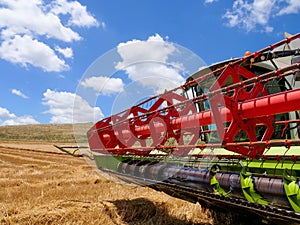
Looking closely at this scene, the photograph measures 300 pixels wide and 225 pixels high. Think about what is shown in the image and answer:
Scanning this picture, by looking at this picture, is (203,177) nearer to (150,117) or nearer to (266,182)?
(266,182)

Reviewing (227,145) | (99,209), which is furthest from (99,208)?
(227,145)

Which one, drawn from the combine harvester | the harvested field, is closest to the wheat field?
the harvested field

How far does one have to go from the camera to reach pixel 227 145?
9.04ft

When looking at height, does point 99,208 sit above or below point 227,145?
below

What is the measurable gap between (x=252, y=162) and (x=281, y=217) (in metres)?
1.32

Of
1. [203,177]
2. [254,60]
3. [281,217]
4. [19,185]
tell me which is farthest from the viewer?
[19,185]

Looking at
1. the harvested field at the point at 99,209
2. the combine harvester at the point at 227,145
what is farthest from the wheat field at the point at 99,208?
the combine harvester at the point at 227,145

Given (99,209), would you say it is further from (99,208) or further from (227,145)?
(227,145)

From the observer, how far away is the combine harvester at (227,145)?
2344 mm

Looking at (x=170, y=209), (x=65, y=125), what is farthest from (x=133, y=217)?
(x=65, y=125)

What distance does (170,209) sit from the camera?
4.30m

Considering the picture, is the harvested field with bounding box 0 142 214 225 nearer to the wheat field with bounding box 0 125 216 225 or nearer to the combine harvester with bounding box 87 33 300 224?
the wheat field with bounding box 0 125 216 225

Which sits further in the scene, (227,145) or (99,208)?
(99,208)

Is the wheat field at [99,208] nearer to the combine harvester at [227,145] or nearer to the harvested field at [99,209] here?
the harvested field at [99,209]
